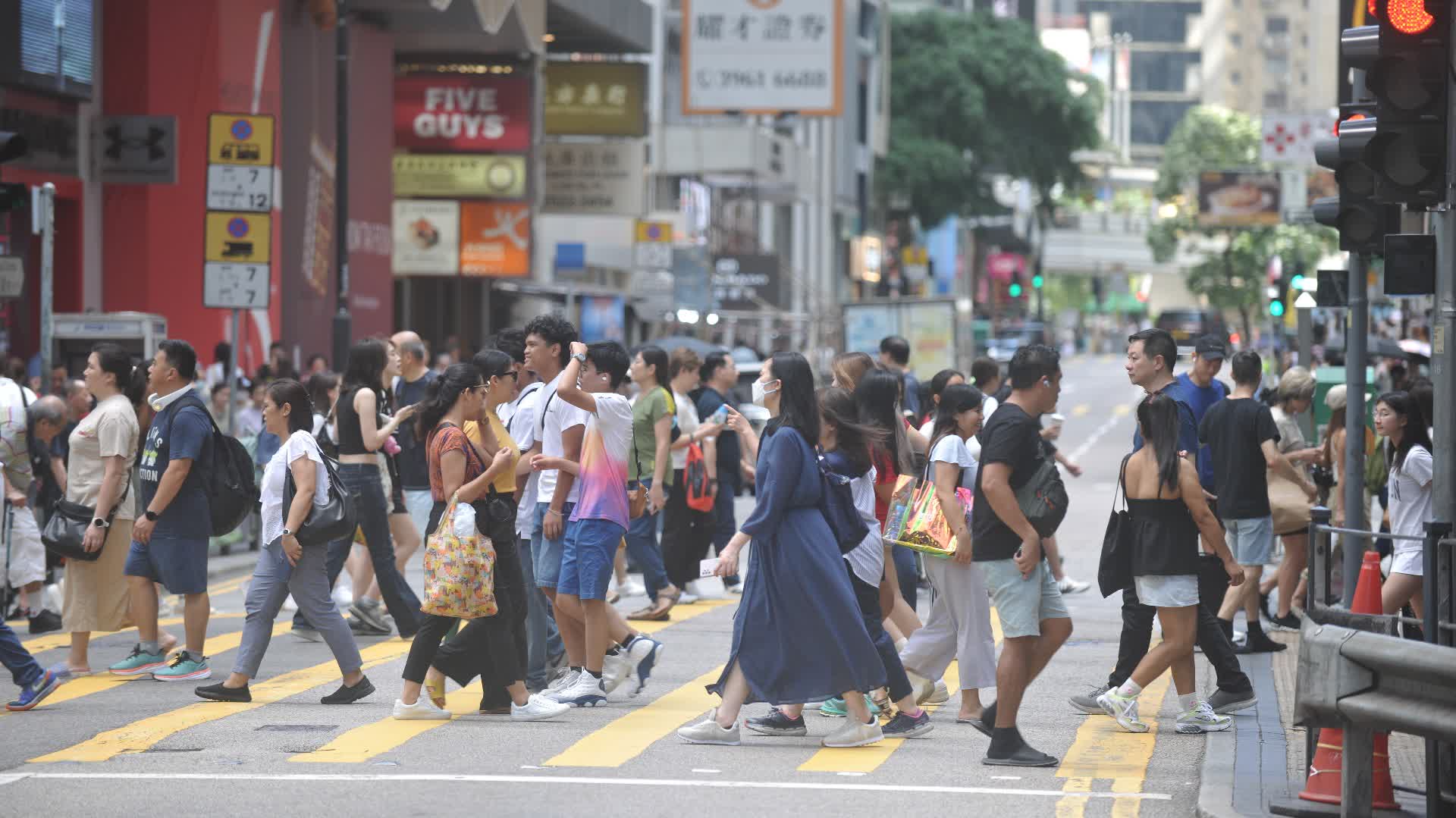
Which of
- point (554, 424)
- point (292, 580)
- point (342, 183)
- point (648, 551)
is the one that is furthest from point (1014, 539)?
point (342, 183)

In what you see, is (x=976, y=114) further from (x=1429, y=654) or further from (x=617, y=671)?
(x=1429, y=654)

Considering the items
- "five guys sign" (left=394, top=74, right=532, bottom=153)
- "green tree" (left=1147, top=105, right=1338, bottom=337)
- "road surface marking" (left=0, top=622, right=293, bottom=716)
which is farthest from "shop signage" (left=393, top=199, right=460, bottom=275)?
"green tree" (left=1147, top=105, right=1338, bottom=337)

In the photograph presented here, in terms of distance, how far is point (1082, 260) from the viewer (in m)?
131

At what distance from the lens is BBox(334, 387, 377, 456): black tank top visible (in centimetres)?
1306

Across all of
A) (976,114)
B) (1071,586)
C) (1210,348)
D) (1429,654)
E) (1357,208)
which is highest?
(976,114)

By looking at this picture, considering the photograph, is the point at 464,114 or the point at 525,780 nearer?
the point at 525,780

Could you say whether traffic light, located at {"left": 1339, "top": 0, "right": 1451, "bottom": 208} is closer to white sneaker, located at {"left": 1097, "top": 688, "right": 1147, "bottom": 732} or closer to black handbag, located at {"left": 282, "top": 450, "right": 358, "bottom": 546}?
white sneaker, located at {"left": 1097, "top": 688, "right": 1147, "bottom": 732}

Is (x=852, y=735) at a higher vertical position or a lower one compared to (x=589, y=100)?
lower

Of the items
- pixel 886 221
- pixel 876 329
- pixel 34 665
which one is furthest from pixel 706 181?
pixel 34 665

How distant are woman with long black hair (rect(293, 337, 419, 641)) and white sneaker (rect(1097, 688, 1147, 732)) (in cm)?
480

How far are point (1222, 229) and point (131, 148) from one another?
46.3m

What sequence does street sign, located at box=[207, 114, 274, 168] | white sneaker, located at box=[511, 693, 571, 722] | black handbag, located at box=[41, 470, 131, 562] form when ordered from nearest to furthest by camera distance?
1. white sneaker, located at box=[511, 693, 571, 722]
2. black handbag, located at box=[41, 470, 131, 562]
3. street sign, located at box=[207, 114, 274, 168]

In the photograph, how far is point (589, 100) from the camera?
→ 37.8 metres

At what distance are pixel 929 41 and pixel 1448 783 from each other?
230 ft
